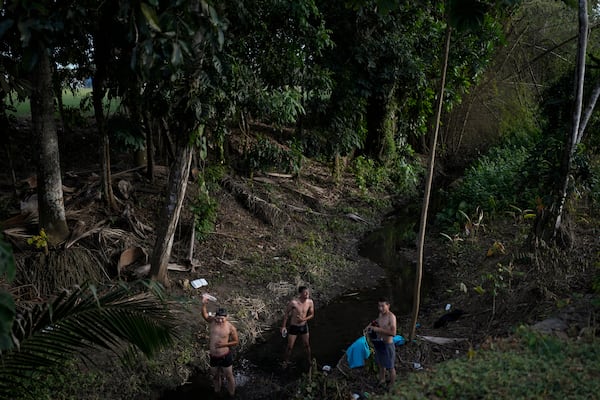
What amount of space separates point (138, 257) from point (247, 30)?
4.43 meters

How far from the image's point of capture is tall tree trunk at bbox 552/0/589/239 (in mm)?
7934

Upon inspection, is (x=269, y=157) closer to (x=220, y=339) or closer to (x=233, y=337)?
(x=233, y=337)

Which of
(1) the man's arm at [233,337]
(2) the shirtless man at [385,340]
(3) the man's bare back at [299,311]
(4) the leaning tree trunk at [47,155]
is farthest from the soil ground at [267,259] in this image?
(3) the man's bare back at [299,311]

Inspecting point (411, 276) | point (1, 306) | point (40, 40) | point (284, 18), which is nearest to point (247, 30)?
point (284, 18)

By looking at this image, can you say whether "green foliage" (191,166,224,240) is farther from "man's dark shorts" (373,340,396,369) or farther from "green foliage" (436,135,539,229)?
"green foliage" (436,135,539,229)

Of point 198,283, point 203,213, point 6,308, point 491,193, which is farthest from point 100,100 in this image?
point 491,193

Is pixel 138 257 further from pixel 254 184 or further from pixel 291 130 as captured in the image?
pixel 291 130

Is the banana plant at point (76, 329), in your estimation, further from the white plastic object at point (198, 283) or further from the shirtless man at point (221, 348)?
the white plastic object at point (198, 283)

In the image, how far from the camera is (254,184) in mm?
13320

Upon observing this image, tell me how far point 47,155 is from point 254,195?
553 cm

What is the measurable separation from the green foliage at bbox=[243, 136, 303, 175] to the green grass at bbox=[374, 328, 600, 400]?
27.3ft

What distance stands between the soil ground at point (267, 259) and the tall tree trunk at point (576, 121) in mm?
826

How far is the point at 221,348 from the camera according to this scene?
689 centimetres

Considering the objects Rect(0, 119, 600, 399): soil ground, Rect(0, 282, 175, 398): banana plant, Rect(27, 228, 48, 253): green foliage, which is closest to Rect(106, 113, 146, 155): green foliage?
Rect(0, 119, 600, 399): soil ground
